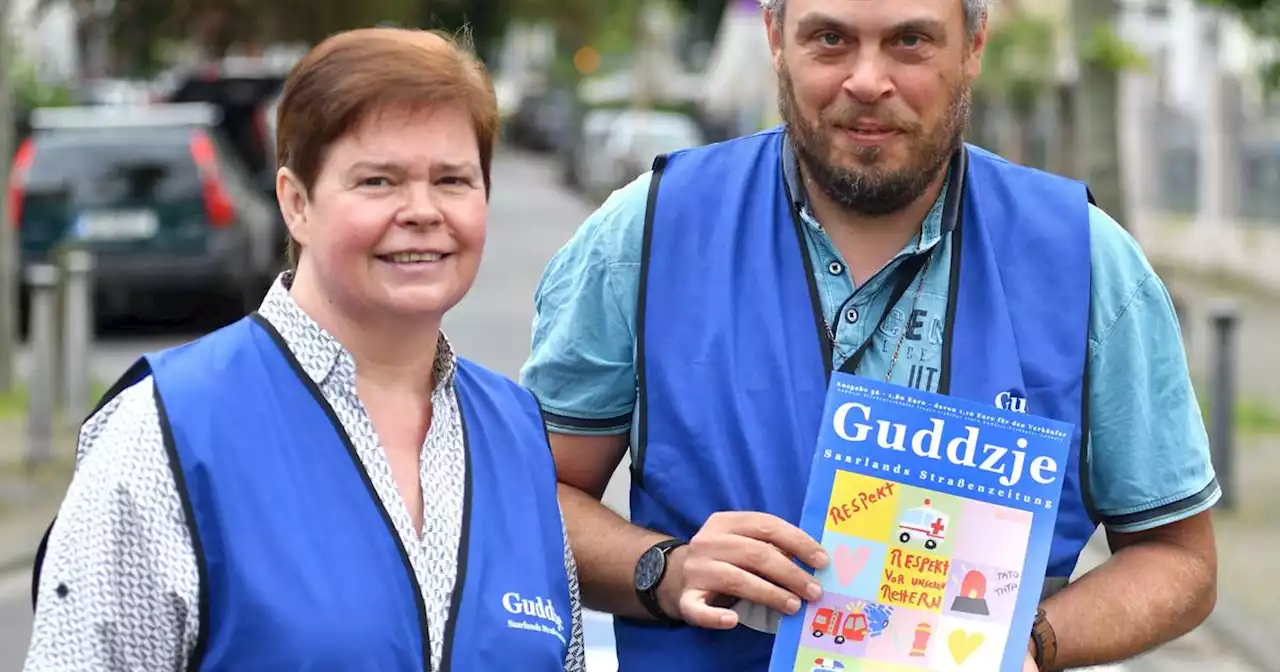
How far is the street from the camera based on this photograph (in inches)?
305

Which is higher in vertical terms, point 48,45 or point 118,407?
point 118,407

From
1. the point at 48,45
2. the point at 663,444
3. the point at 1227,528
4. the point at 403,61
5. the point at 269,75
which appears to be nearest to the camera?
the point at 403,61

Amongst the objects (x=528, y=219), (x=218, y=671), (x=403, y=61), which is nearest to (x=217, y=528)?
(x=218, y=671)

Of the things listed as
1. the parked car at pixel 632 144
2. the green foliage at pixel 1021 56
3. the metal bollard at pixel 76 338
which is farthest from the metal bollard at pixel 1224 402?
the parked car at pixel 632 144

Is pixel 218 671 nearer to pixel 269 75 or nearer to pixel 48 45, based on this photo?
pixel 269 75

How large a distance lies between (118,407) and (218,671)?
32cm

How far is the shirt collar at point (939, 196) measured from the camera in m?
2.99

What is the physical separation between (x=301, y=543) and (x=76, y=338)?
35.6 ft

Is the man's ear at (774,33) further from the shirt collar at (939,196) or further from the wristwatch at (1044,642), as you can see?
the wristwatch at (1044,642)

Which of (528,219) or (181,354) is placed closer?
(181,354)

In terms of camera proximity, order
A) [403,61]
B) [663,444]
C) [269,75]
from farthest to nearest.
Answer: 1. [269,75]
2. [663,444]
3. [403,61]

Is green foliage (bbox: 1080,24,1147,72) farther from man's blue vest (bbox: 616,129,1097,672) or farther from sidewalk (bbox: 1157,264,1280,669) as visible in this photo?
man's blue vest (bbox: 616,129,1097,672)

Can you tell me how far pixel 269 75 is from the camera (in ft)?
94.8

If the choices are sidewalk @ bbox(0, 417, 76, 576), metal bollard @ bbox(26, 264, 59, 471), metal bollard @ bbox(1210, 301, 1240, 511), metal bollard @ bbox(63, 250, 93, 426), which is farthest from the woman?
metal bollard @ bbox(63, 250, 93, 426)
